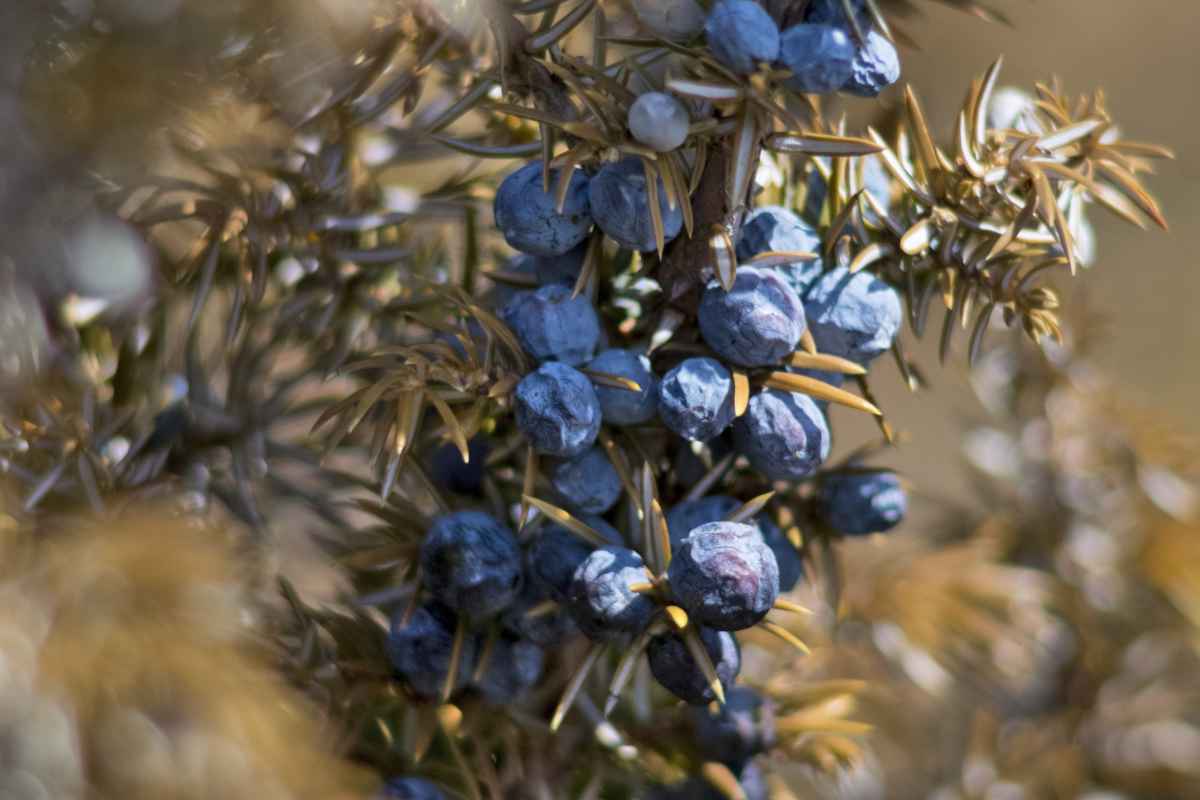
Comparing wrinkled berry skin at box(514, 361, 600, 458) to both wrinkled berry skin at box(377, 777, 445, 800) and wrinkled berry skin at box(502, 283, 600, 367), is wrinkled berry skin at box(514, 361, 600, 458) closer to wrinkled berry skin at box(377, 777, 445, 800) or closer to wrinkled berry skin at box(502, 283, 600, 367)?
wrinkled berry skin at box(502, 283, 600, 367)

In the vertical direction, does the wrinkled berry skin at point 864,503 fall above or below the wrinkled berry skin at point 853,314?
below

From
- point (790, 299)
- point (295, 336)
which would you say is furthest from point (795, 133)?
point (295, 336)

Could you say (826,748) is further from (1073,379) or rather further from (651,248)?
(1073,379)

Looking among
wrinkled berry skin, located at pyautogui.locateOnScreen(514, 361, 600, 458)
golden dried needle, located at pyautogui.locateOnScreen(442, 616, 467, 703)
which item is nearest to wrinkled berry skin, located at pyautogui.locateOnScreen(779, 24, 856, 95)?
wrinkled berry skin, located at pyautogui.locateOnScreen(514, 361, 600, 458)

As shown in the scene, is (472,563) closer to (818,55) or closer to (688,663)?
(688,663)

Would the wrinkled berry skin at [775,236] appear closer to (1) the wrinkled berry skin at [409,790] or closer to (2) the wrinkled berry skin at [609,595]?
(2) the wrinkled berry skin at [609,595]

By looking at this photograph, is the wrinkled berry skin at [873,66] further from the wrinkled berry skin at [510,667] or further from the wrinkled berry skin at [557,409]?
the wrinkled berry skin at [510,667]

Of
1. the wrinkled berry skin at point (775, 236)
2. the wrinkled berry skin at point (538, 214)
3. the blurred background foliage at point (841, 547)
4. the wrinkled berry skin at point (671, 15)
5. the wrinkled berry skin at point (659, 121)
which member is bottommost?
the blurred background foliage at point (841, 547)

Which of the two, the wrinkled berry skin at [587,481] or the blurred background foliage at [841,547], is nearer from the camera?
the blurred background foliage at [841,547]

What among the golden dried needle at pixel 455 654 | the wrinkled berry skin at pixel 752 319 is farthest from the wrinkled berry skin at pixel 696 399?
the golden dried needle at pixel 455 654
